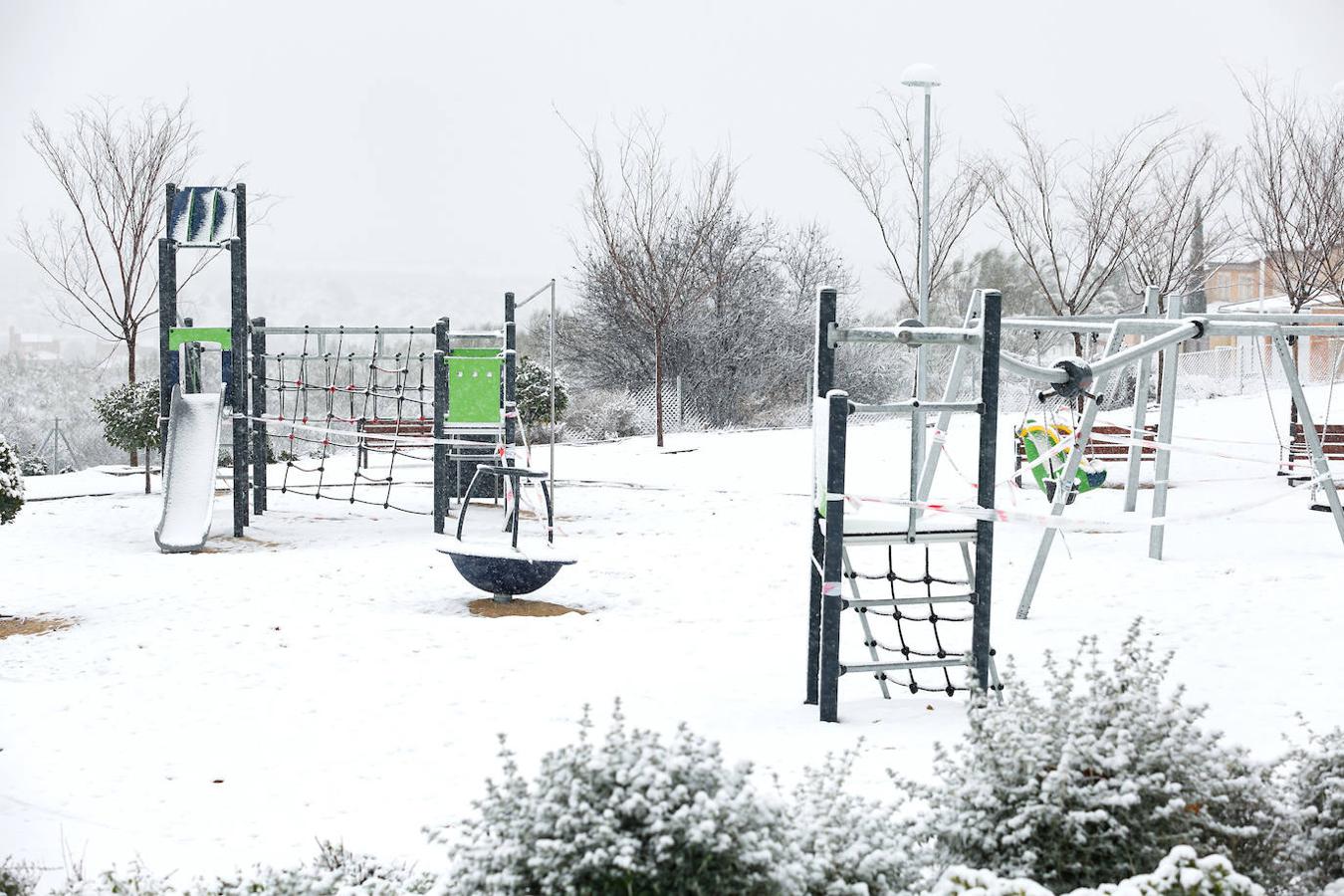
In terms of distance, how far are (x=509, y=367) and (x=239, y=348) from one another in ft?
7.28

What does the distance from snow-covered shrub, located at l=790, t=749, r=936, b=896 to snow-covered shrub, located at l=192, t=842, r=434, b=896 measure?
35.1 inches

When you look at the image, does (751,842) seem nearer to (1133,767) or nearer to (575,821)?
(575,821)

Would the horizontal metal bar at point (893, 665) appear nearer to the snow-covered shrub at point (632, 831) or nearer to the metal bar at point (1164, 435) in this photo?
the snow-covered shrub at point (632, 831)

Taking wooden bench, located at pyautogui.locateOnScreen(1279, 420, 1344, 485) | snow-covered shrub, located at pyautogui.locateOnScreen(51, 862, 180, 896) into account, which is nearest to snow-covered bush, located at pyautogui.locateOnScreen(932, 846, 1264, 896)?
snow-covered shrub, located at pyautogui.locateOnScreen(51, 862, 180, 896)

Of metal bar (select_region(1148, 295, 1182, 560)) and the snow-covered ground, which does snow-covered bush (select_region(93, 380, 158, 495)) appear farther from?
metal bar (select_region(1148, 295, 1182, 560))

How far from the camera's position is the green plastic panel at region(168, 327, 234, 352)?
1021 cm

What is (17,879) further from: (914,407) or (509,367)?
(509,367)

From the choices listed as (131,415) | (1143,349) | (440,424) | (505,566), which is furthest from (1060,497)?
(131,415)

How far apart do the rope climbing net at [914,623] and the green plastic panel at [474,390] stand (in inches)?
139

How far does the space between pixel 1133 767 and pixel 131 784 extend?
3051mm

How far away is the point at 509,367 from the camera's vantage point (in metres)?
11.0

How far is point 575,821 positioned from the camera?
2258mm

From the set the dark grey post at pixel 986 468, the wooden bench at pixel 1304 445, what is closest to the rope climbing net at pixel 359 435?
the dark grey post at pixel 986 468

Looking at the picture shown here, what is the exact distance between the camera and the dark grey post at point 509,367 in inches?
430
